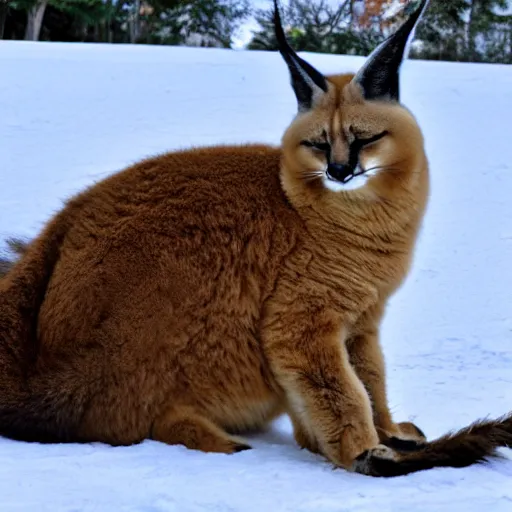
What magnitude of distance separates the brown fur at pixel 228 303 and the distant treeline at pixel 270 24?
12.8 metres

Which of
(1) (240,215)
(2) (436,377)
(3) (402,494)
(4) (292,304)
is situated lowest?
(2) (436,377)

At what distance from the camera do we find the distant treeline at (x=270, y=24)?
1744cm

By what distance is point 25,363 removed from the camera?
3113 millimetres

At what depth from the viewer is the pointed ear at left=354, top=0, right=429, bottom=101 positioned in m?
3.23

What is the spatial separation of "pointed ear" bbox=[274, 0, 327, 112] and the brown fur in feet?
0.21

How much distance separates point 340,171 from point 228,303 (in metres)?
0.67

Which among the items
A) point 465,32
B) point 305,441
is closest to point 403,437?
point 305,441

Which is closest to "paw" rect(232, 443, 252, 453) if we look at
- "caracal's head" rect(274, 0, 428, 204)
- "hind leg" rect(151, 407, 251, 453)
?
"hind leg" rect(151, 407, 251, 453)

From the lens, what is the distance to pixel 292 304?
315cm

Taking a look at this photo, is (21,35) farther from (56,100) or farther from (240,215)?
(240,215)

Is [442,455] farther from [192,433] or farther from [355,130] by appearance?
[355,130]

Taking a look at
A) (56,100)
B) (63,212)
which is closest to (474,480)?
(63,212)

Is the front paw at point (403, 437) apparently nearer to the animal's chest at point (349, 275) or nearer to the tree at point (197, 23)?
the animal's chest at point (349, 275)

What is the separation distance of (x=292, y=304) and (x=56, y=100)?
7.60 m
